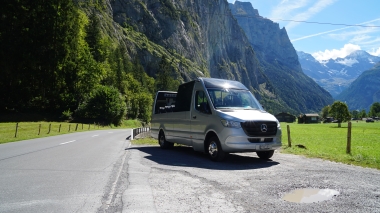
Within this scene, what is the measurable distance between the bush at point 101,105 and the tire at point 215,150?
1765 inches

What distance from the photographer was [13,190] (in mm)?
5660

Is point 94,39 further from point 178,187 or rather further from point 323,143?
point 178,187

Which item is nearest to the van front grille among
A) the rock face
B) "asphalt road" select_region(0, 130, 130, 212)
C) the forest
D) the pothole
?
the pothole

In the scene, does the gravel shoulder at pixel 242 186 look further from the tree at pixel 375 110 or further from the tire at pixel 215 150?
the tree at pixel 375 110

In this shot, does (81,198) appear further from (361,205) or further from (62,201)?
(361,205)

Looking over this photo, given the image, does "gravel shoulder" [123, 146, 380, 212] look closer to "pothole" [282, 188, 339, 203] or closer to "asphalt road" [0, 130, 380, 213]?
"asphalt road" [0, 130, 380, 213]

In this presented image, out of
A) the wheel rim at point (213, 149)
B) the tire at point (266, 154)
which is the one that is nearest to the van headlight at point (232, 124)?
the wheel rim at point (213, 149)

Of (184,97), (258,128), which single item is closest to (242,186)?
(258,128)

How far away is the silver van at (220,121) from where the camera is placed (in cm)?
885

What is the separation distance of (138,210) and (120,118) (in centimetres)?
5687

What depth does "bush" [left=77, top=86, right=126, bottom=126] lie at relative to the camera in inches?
1992

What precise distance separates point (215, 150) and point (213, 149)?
0.13 metres

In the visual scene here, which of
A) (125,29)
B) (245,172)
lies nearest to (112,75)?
(125,29)

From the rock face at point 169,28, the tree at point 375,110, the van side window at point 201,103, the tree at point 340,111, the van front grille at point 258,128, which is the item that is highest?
the rock face at point 169,28
